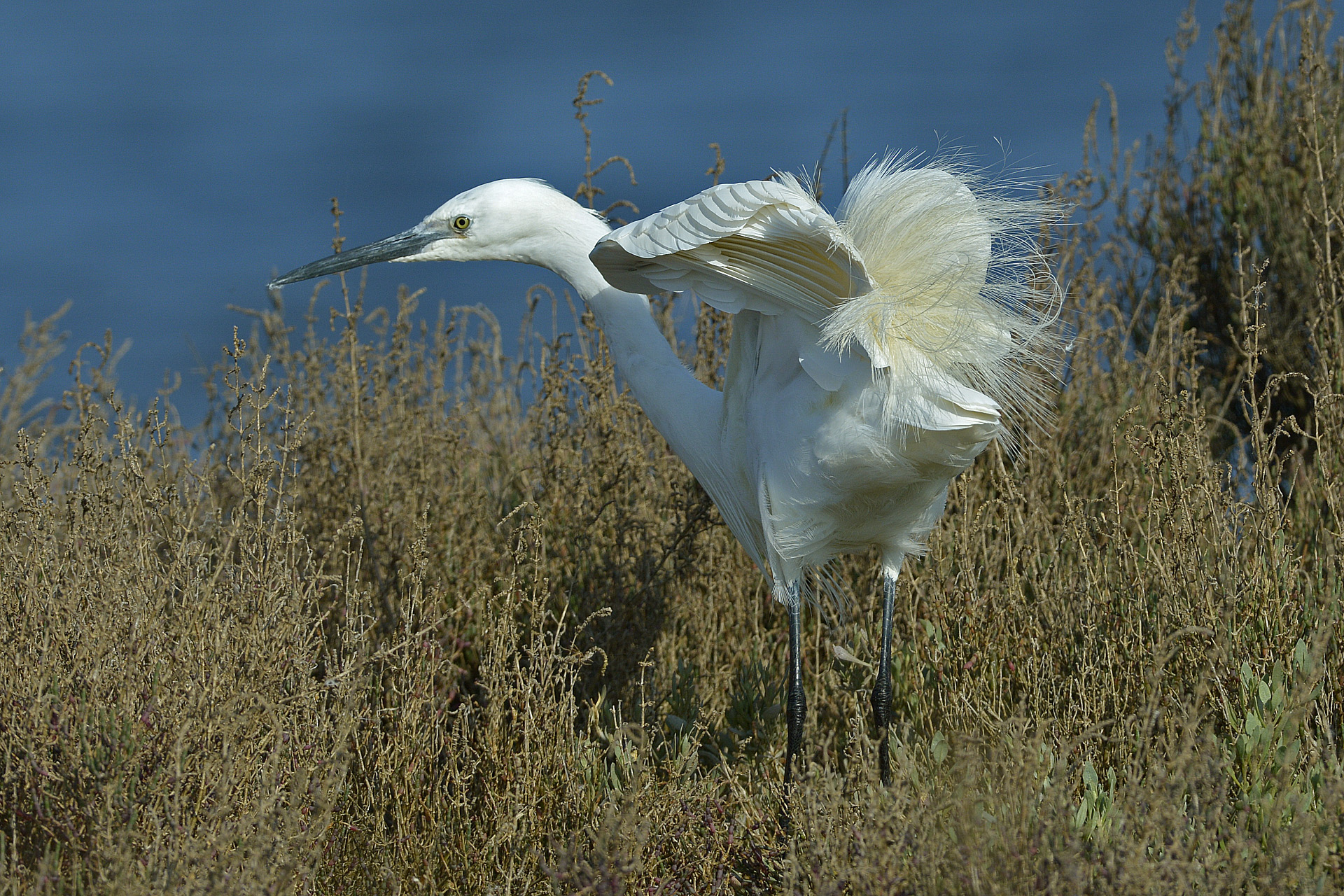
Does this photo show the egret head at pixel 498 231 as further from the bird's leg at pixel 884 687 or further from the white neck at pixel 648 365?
the bird's leg at pixel 884 687

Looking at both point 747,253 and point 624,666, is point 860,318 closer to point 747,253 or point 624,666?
point 747,253

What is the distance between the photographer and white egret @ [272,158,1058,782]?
2.52 m

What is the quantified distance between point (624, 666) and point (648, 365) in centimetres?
116

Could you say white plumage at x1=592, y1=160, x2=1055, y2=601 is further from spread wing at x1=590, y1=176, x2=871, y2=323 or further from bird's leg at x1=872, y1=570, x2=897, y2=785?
bird's leg at x1=872, y1=570, x2=897, y2=785

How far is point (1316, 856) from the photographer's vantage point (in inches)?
85.4

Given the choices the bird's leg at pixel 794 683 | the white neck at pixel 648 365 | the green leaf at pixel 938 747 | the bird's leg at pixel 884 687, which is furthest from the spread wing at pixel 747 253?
the green leaf at pixel 938 747

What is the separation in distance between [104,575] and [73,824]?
0.60m

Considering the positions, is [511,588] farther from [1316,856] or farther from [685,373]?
[1316,856]

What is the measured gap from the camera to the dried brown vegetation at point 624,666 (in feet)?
6.74

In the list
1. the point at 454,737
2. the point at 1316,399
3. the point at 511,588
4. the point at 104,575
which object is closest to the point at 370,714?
the point at 454,737

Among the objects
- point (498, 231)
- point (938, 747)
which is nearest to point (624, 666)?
point (938, 747)

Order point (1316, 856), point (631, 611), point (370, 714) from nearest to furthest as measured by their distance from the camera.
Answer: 1. point (1316, 856)
2. point (370, 714)
3. point (631, 611)

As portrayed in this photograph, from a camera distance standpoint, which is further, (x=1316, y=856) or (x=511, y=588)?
(x=511, y=588)

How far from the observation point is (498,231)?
345 cm
